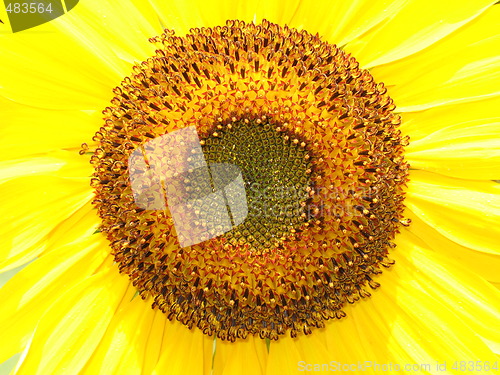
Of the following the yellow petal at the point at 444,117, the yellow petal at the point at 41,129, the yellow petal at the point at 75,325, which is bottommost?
the yellow petal at the point at 75,325

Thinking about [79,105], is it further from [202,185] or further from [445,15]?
[445,15]

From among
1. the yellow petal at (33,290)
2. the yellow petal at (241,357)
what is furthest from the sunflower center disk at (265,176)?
the yellow petal at (33,290)

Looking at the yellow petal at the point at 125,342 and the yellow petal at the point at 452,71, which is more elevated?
the yellow petal at the point at 452,71

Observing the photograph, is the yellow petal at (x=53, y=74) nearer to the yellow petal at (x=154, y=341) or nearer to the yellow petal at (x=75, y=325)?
the yellow petal at (x=75, y=325)

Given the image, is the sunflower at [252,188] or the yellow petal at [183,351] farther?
the yellow petal at [183,351]

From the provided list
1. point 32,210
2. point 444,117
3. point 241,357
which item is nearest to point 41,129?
point 32,210

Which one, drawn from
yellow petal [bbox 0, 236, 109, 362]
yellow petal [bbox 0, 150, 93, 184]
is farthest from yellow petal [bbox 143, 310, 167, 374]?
yellow petal [bbox 0, 150, 93, 184]

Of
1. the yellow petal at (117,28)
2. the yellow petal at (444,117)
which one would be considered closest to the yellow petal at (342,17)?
the yellow petal at (444,117)
